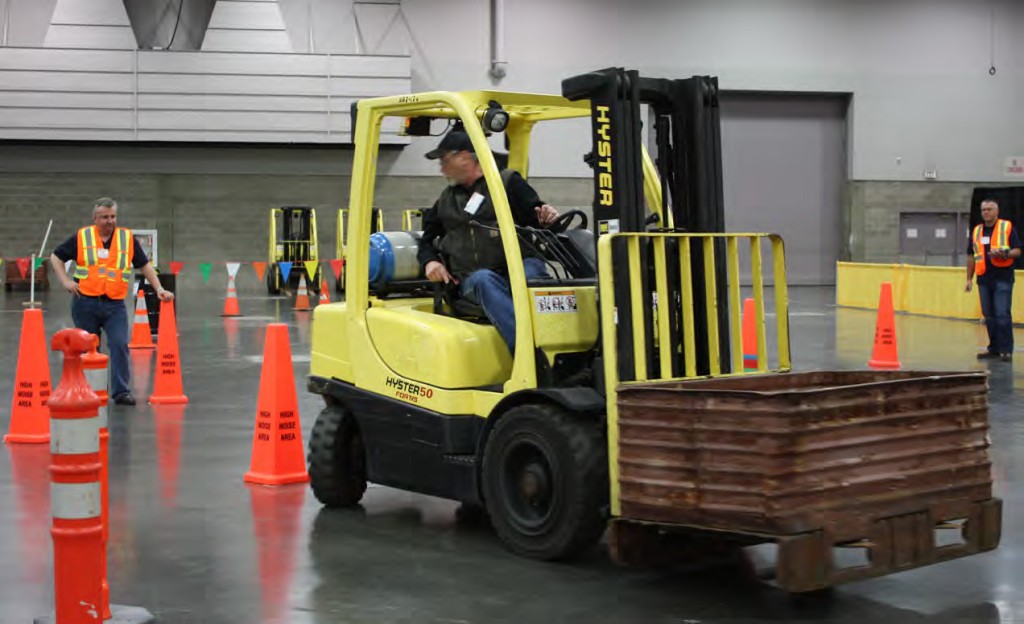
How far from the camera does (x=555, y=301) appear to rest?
20.9 ft

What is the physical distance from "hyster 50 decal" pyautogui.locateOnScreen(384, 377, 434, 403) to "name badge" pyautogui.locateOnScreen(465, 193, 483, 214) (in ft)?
2.98

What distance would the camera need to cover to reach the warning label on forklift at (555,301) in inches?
249

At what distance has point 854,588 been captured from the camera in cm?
576

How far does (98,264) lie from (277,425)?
12.9 ft

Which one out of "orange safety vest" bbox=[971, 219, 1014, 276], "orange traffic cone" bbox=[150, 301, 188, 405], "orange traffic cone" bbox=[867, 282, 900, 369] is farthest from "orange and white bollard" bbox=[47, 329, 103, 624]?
"orange safety vest" bbox=[971, 219, 1014, 276]

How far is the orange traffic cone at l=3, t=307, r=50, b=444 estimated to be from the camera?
988 cm

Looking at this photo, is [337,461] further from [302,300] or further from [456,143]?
[302,300]

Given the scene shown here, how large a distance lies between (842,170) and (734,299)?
32.7 m

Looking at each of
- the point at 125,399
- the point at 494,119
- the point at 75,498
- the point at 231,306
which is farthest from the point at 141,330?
the point at 75,498

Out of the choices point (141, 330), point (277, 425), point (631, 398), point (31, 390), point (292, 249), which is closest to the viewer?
point (631, 398)

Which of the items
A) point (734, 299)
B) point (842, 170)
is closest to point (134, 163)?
point (842, 170)

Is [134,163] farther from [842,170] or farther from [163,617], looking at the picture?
[163,617]

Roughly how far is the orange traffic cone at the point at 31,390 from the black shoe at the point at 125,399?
1623mm

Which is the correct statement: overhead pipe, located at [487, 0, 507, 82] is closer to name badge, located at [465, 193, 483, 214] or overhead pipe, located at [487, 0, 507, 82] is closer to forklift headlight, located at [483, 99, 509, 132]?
name badge, located at [465, 193, 483, 214]
